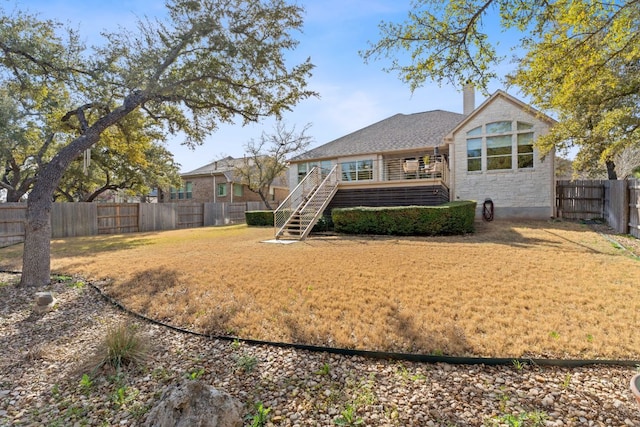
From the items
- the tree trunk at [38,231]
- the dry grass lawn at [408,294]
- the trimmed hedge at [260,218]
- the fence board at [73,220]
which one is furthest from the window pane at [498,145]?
the fence board at [73,220]

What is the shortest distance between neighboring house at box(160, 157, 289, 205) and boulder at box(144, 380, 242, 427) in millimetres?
23986

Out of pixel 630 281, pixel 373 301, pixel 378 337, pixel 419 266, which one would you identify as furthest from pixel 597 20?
pixel 378 337

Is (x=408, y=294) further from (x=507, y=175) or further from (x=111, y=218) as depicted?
(x=111, y=218)

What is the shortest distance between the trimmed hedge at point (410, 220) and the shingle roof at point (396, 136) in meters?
6.42

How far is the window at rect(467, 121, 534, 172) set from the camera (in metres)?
13.5

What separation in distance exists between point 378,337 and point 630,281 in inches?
189

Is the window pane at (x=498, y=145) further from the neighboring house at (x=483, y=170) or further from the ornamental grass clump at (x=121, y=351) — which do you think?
the ornamental grass clump at (x=121, y=351)

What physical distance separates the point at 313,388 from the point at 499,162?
14.5 meters

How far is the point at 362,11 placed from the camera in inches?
233

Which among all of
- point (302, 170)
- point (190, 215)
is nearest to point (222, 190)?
point (190, 215)

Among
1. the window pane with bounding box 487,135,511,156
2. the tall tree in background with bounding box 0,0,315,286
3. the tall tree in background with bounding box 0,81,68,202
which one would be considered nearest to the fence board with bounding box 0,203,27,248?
the tall tree in background with bounding box 0,81,68,202

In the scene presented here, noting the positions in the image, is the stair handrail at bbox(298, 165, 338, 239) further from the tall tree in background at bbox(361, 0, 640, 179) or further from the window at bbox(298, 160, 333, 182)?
the tall tree in background at bbox(361, 0, 640, 179)

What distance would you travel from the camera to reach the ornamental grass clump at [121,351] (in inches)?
122

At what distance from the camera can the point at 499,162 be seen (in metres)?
13.9
